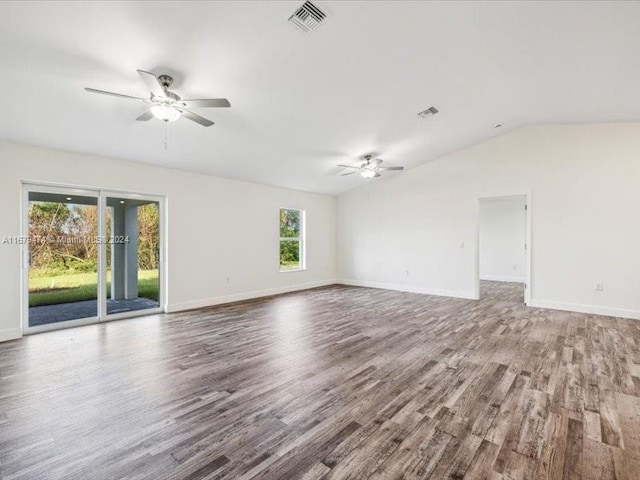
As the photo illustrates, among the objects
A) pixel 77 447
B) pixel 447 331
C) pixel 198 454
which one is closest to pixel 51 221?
pixel 77 447

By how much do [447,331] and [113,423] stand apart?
154 inches

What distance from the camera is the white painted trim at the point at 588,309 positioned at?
5.10m

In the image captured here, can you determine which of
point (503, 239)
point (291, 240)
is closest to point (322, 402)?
point (291, 240)

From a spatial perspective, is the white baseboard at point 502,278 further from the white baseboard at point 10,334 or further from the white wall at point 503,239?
the white baseboard at point 10,334

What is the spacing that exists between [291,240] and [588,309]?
20.2ft

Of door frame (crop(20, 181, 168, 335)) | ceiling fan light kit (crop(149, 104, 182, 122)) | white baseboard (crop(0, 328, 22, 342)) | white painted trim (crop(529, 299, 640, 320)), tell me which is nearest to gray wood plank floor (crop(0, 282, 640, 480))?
white baseboard (crop(0, 328, 22, 342))

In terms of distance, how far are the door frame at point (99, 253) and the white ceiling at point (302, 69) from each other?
61 centimetres

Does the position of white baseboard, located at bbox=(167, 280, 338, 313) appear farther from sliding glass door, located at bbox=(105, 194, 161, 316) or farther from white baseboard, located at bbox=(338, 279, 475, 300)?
white baseboard, located at bbox=(338, 279, 475, 300)

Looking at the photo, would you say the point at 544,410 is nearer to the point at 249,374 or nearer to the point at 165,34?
the point at 249,374

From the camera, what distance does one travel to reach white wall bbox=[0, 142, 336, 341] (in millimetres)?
4070

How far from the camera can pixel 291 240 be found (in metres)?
7.89

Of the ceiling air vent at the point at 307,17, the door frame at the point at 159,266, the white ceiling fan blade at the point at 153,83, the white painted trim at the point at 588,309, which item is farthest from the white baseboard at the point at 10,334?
the white painted trim at the point at 588,309

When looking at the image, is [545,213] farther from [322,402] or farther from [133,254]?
[133,254]

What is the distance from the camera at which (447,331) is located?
4.32 metres
